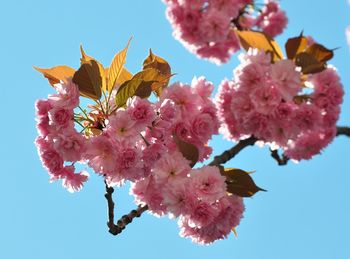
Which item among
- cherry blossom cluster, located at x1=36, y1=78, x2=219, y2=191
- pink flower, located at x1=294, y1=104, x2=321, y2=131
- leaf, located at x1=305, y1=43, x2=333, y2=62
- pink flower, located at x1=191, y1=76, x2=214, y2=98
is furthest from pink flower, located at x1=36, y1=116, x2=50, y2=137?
leaf, located at x1=305, y1=43, x2=333, y2=62

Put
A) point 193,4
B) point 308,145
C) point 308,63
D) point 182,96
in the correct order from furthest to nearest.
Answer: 1. point 193,4
2. point 308,145
3. point 308,63
4. point 182,96

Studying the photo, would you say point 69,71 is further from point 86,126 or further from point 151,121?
point 151,121

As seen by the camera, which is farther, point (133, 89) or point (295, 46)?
point (295, 46)

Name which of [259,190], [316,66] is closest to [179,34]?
[316,66]

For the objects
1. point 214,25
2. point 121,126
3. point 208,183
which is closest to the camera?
point 208,183

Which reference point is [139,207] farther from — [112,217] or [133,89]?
[133,89]

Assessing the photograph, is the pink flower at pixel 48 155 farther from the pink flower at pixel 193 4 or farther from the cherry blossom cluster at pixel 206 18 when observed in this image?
→ the pink flower at pixel 193 4

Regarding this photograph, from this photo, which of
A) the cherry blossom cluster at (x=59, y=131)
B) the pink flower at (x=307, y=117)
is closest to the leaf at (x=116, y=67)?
the cherry blossom cluster at (x=59, y=131)

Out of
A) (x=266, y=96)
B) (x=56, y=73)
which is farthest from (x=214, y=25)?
(x=266, y=96)
